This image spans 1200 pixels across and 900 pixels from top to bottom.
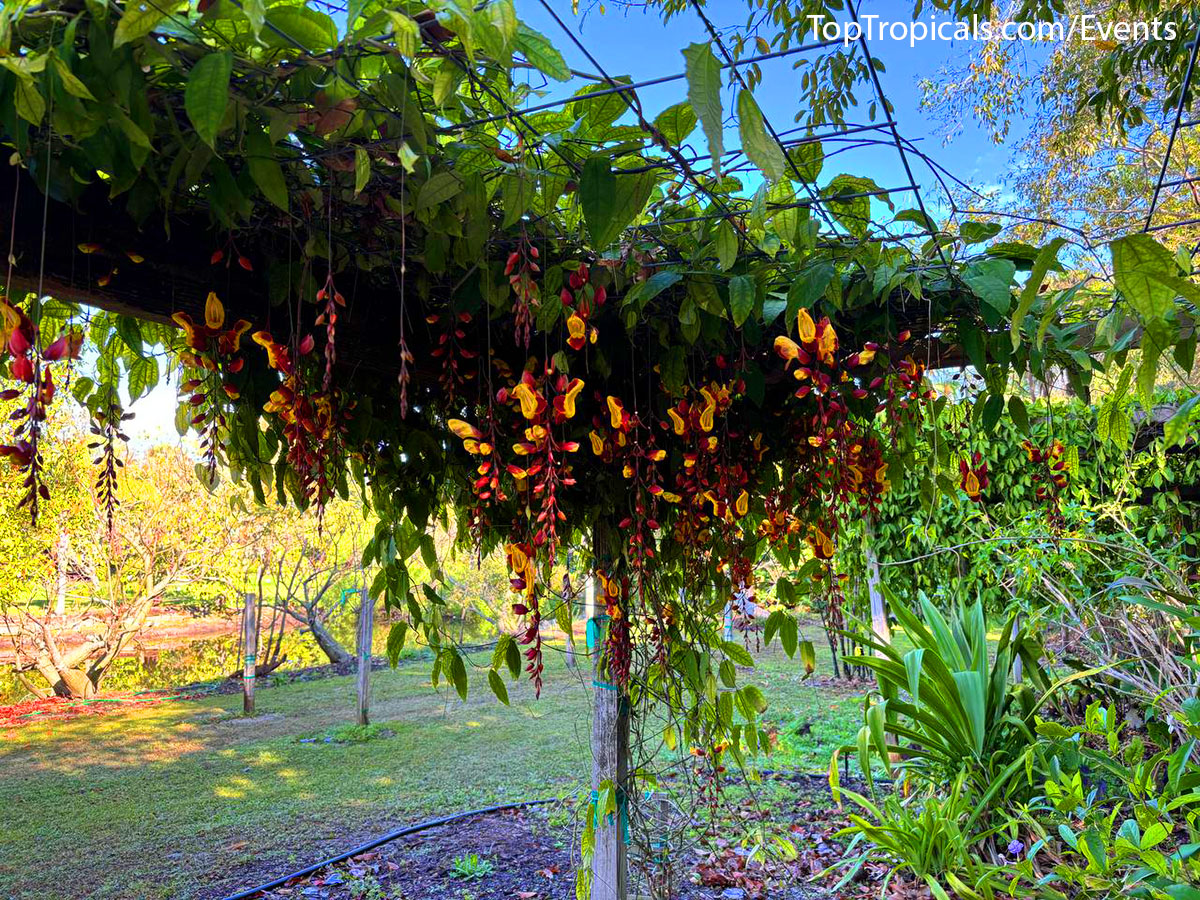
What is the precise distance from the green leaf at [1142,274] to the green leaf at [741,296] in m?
0.47

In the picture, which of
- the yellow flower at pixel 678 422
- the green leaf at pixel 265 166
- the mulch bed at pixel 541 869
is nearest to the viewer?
the green leaf at pixel 265 166

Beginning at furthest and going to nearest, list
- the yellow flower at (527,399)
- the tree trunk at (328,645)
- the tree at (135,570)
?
1. the tree trunk at (328,645)
2. the tree at (135,570)
3. the yellow flower at (527,399)

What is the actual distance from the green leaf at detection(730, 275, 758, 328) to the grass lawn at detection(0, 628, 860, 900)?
1.64m

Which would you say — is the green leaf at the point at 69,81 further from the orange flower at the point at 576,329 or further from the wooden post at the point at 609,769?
the wooden post at the point at 609,769

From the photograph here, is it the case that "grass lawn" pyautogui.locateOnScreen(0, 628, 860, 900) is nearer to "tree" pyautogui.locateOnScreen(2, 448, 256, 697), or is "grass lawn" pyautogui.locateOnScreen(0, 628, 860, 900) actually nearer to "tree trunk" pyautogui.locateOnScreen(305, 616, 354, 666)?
"tree" pyautogui.locateOnScreen(2, 448, 256, 697)

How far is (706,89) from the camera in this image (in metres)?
0.46

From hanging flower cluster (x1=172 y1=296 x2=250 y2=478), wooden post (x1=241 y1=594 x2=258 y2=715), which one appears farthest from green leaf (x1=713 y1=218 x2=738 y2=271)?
wooden post (x1=241 y1=594 x2=258 y2=715)

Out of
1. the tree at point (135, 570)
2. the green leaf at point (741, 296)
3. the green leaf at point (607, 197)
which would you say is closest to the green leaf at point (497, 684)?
the green leaf at point (741, 296)

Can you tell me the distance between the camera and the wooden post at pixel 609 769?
1583mm

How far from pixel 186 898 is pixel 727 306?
294 cm

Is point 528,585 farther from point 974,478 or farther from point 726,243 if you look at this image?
point 974,478

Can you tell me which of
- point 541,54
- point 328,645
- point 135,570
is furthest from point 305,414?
point 328,645

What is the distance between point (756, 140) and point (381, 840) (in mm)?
3157

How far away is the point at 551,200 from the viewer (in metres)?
0.80
